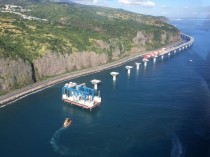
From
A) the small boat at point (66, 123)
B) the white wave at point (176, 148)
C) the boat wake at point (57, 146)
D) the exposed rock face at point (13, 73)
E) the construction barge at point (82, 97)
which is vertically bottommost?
the boat wake at point (57, 146)

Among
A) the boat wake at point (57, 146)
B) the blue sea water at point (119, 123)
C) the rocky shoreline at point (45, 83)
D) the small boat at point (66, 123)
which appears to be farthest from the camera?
the rocky shoreline at point (45, 83)

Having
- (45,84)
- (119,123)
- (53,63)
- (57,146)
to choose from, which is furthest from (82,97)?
(53,63)

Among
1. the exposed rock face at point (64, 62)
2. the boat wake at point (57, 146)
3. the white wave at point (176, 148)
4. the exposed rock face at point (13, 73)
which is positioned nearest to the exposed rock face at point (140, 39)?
the exposed rock face at point (64, 62)

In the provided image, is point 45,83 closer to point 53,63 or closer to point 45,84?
point 45,84

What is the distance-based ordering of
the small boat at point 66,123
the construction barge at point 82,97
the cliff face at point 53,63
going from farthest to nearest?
the cliff face at point 53,63 → the construction barge at point 82,97 → the small boat at point 66,123

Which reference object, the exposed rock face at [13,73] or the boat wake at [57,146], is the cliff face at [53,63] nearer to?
the exposed rock face at [13,73]

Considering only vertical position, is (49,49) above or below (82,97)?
above
